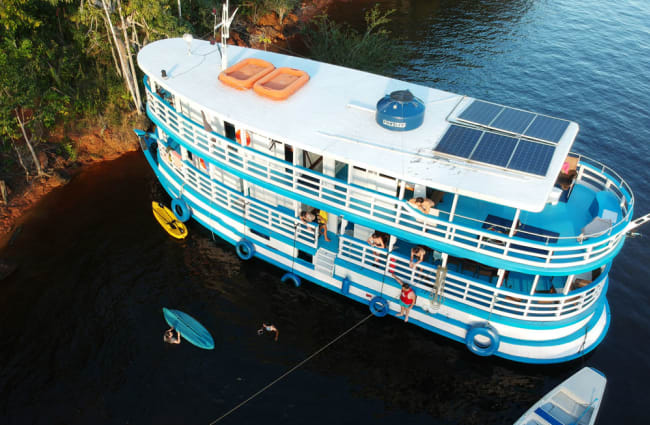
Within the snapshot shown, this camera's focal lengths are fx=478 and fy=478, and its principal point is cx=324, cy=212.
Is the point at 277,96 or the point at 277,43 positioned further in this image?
the point at 277,43

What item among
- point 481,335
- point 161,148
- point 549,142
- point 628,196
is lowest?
point 481,335

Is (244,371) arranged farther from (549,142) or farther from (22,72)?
(22,72)

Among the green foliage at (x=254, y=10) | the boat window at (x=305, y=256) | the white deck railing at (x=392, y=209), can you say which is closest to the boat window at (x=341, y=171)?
the white deck railing at (x=392, y=209)

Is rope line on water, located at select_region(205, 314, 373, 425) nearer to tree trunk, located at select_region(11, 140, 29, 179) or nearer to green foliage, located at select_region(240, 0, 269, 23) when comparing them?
tree trunk, located at select_region(11, 140, 29, 179)

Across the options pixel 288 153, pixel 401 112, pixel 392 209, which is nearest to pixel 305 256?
pixel 288 153

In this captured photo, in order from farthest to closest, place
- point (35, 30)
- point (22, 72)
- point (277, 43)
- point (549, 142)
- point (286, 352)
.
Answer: point (277, 43), point (35, 30), point (22, 72), point (286, 352), point (549, 142)

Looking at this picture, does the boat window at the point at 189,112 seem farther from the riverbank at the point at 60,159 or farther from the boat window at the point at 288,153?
the riverbank at the point at 60,159

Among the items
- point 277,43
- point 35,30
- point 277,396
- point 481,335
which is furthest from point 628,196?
point 277,43
